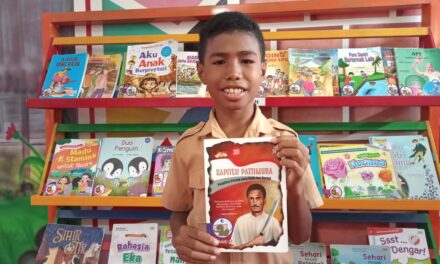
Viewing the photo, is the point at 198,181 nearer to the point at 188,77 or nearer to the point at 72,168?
the point at 188,77

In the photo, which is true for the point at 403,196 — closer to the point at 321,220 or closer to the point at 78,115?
the point at 321,220

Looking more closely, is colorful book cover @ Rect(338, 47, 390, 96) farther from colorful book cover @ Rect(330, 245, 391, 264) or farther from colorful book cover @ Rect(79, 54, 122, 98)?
colorful book cover @ Rect(79, 54, 122, 98)

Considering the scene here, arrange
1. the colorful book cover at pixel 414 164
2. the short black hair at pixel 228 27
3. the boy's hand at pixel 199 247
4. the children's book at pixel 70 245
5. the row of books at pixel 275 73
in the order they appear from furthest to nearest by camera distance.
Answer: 1. the children's book at pixel 70 245
2. the row of books at pixel 275 73
3. the colorful book cover at pixel 414 164
4. the short black hair at pixel 228 27
5. the boy's hand at pixel 199 247

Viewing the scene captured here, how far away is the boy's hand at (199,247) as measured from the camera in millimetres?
1032

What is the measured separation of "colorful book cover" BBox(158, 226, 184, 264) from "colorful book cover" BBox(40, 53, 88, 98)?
0.84 metres

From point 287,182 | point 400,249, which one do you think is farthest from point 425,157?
point 287,182

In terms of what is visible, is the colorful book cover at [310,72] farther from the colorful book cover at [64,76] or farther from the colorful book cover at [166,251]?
the colorful book cover at [64,76]

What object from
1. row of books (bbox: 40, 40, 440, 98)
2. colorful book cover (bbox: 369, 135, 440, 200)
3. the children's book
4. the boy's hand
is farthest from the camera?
the children's book

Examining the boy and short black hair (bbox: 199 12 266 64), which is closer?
the boy

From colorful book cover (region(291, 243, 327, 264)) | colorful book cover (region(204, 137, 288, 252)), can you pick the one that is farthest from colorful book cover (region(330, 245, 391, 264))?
colorful book cover (region(204, 137, 288, 252))

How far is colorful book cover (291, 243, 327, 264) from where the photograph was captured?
1929 millimetres

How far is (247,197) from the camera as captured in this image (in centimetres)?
107

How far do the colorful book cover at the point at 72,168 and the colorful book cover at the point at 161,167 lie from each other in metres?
0.32

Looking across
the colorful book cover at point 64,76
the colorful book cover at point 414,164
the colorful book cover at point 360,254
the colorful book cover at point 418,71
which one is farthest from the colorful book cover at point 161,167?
the colorful book cover at point 418,71
